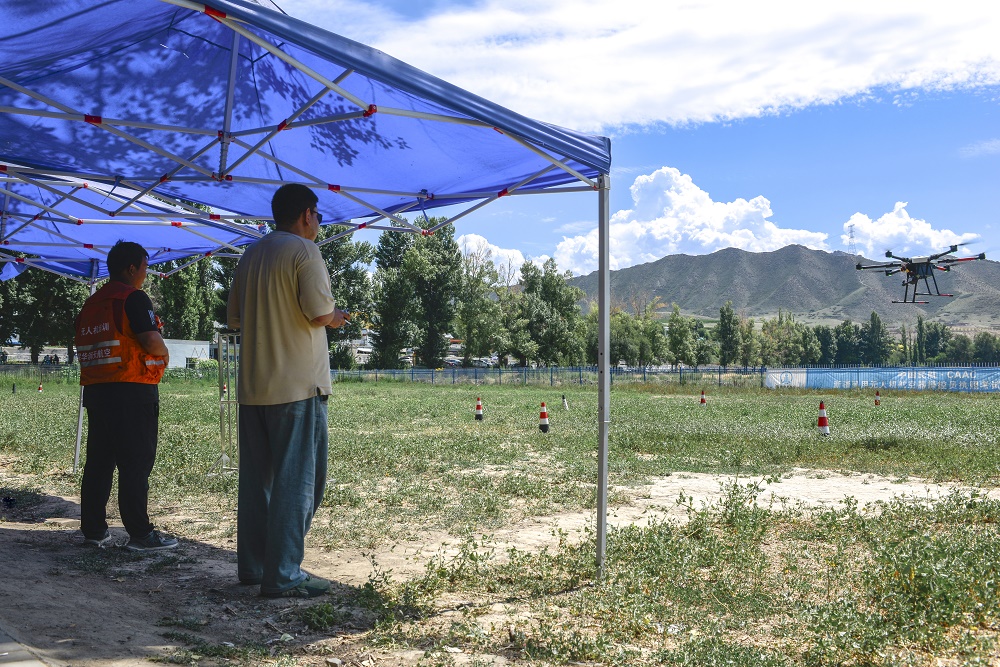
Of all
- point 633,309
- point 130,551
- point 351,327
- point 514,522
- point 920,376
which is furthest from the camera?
point 633,309

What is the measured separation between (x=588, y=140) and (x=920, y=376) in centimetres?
4736

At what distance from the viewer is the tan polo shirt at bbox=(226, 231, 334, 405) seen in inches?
167

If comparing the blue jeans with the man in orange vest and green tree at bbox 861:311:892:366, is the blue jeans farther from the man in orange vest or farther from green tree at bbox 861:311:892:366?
green tree at bbox 861:311:892:366

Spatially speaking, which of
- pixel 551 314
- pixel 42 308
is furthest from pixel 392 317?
pixel 42 308

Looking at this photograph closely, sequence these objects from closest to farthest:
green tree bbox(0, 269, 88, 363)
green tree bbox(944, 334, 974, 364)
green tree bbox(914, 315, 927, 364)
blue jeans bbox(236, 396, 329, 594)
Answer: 1. blue jeans bbox(236, 396, 329, 594)
2. green tree bbox(0, 269, 88, 363)
3. green tree bbox(914, 315, 927, 364)
4. green tree bbox(944, 334, 974, 364)

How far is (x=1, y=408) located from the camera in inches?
763

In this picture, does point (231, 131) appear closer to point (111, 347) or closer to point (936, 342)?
point (111, 347)

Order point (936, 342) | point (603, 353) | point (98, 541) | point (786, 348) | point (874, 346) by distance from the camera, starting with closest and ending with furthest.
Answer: point (603, 353)
point (98, 541)
point (786, 348)
point (874, 346)
point (936, 342)

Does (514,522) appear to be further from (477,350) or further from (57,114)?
(477,350)

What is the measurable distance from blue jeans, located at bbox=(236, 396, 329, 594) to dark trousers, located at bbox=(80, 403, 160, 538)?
122cm

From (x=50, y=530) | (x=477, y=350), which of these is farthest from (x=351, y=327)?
(x=50, y=530)

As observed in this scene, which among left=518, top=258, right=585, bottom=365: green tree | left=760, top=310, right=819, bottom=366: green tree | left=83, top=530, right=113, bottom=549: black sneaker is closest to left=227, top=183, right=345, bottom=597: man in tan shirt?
left=83, top=530, right=113, bottom=549: black sneaker

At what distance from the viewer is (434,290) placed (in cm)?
5959

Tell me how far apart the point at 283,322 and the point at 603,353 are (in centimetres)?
203
